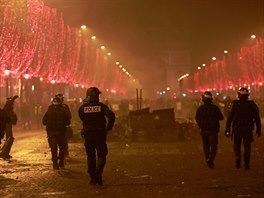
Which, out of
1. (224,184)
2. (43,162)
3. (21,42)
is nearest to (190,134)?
(43,162)

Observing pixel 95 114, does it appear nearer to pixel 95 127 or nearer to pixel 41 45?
pixel 95 127

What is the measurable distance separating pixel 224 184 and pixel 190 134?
10831 mm

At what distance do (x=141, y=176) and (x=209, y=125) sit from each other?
2.27 metres

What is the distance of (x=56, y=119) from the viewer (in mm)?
12352

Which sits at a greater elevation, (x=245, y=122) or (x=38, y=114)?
(x=38, y=114)

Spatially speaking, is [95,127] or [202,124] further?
[202,124]

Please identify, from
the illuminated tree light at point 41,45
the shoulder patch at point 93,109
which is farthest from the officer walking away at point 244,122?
the illuminated tree light at point 41,45

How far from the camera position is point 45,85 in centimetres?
5066

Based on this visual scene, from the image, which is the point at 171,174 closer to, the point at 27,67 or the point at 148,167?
the point at 148,167

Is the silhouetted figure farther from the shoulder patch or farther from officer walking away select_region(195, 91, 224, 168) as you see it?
the shoulder patch

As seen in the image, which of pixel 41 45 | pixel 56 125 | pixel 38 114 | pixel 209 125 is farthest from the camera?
pixel 41 45

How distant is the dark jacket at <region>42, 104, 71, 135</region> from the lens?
486 inches

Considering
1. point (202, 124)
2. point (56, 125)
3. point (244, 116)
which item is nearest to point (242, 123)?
point (244, 116)

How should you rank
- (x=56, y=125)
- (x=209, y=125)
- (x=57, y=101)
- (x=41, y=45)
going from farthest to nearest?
(x=41, y=45) < (x=57, y=101) < (x=56, y=125) < (x=209, y=125)
